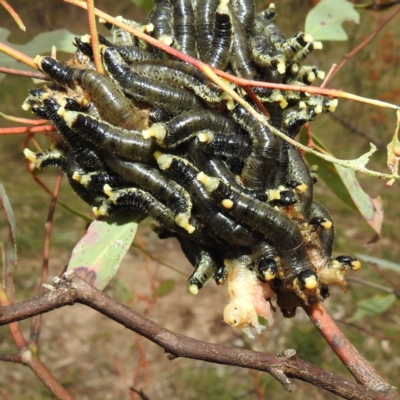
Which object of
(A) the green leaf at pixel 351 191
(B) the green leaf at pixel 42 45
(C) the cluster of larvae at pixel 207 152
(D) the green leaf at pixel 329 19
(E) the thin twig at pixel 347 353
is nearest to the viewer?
(E) the thin twig at pixel 347 353

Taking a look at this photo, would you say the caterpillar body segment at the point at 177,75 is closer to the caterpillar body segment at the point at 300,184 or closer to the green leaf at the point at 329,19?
the caterpillar body segment at the point at 300,184

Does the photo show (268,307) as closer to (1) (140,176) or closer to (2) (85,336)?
(1) (140,176)

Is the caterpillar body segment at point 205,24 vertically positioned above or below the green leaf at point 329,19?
below

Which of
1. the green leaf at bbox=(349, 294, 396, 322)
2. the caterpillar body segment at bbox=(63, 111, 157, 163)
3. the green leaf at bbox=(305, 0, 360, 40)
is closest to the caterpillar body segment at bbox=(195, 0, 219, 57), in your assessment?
the caterpillar body segment at bbox=(63, 111, 157, 163)

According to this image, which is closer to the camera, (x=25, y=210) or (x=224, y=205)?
(x=224, y=205)

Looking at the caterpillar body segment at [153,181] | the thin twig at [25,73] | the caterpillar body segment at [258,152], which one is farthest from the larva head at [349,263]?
the thin twig at [25,73]

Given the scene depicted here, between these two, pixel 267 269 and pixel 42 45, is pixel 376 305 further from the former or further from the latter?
pixel 42 45

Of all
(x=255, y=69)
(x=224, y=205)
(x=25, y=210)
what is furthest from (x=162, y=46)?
(x=25, y=210)
